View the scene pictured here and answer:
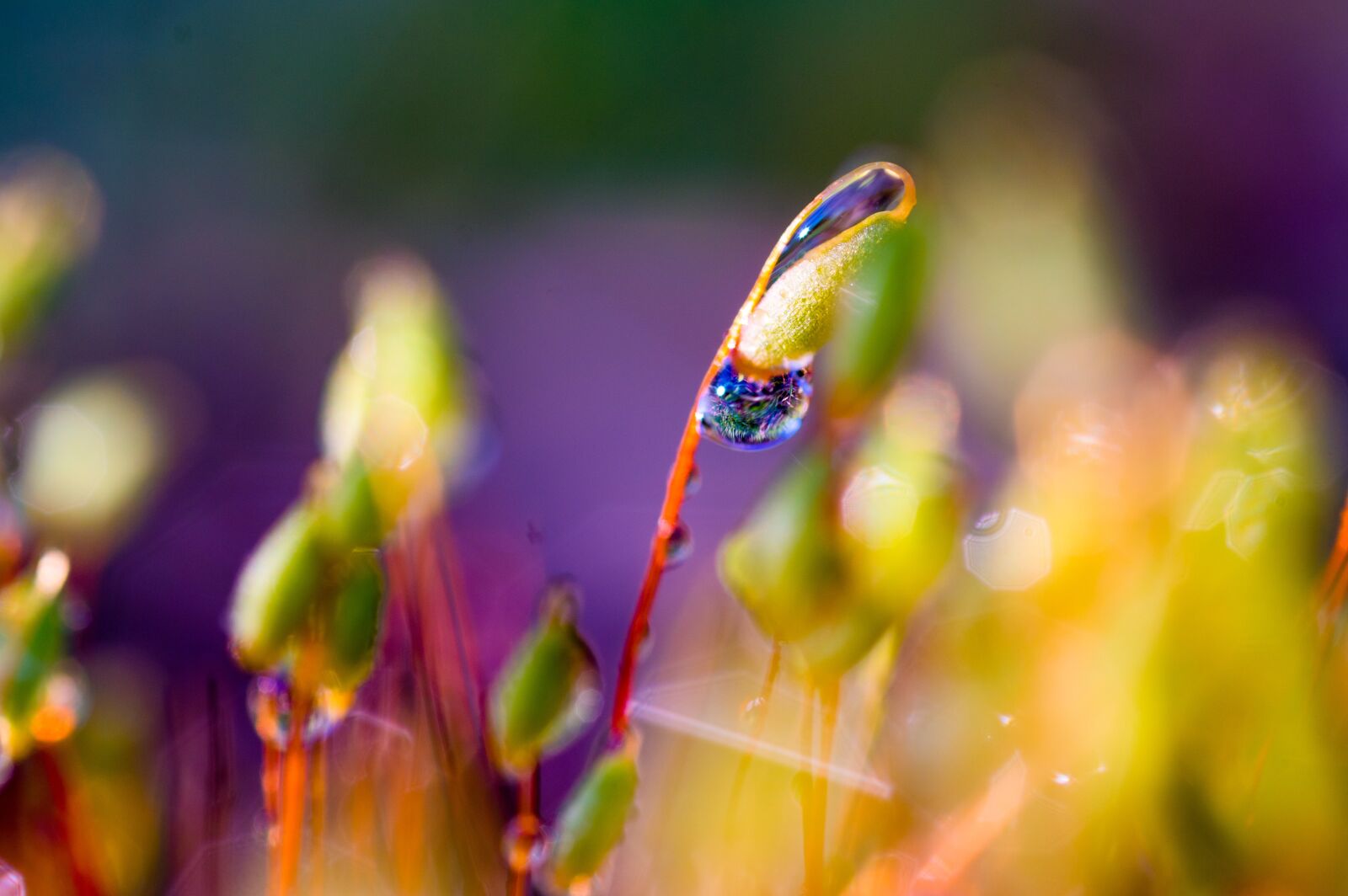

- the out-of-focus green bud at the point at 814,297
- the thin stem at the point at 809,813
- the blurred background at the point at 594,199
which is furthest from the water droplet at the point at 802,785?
the blurred background at the point at 594,199

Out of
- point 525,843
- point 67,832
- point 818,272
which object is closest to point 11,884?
point 67,832

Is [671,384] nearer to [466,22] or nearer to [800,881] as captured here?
[466,22]

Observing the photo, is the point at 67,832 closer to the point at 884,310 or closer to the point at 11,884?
the point at 11,884

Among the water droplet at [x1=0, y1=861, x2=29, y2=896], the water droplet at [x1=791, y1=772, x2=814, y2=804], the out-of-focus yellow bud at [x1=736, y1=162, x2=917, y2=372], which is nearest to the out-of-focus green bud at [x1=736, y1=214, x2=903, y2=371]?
the out-of-focus yellow bud at [x1=736, y1=162, x2=917, y2=372]

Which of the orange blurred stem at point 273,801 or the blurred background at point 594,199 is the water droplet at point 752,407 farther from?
the blurred background at point 594,199

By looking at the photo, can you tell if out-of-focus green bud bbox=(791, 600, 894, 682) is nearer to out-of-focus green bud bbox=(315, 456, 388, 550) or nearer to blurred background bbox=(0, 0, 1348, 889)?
out-of-focus green bud bbox=(315, 456, 388, 550)

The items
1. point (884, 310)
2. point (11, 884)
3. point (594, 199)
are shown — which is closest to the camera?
point (884, 310)

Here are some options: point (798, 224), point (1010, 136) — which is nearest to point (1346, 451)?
point (798, 224)
